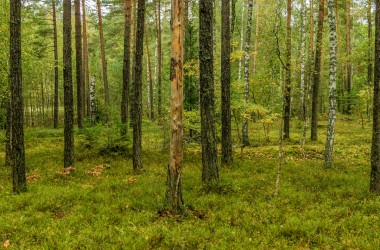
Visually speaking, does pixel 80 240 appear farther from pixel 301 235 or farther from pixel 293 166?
pixel 293 166

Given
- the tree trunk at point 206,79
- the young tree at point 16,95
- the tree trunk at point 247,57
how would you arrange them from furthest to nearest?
the tree trunk at point 247,57 → the tree trunk at point 206,79 → the young tree at point 16,95

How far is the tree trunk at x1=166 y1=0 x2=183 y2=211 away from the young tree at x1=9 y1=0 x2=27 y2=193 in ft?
15.3

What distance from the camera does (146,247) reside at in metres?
5.83

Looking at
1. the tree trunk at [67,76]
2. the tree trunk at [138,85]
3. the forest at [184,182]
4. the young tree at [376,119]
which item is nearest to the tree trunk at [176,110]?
the forest at [184,182]

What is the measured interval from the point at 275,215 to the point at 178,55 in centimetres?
454

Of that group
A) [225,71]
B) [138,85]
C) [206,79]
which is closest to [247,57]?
[225,71]

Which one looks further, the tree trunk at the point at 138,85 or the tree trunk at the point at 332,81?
the tree trunk at the point at 332,81

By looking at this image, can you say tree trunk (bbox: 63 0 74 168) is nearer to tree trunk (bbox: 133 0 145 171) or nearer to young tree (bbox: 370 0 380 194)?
tree trunk (bbox: 133 0 145 171)

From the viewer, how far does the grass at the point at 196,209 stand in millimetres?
6062

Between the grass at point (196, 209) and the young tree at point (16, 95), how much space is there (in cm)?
61

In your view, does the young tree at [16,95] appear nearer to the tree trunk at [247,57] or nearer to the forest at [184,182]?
the forest at [184,182]

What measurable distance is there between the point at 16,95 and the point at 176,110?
4934 mm

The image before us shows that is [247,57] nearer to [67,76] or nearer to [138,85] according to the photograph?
[138,85]

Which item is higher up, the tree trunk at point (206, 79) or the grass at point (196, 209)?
the tree trunk at point (206, 79)
